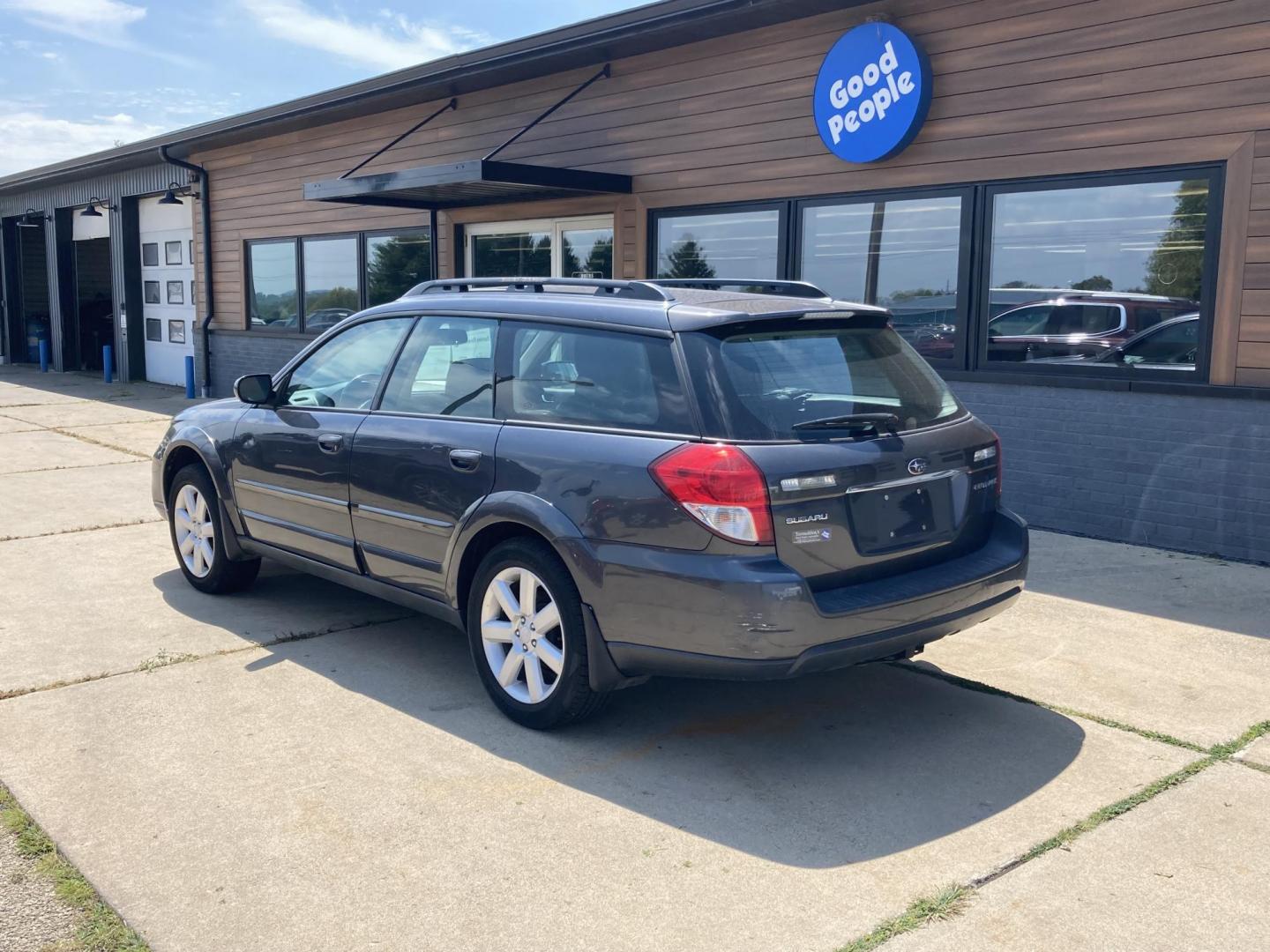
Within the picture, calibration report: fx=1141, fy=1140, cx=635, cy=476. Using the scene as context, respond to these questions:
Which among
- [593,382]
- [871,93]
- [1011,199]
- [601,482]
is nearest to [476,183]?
[871,93]

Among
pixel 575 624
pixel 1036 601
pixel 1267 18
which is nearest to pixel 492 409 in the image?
pixel 575 624

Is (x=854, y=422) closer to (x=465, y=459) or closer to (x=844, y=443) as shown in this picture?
(x=844, y=443)

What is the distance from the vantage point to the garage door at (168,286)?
61.7ft

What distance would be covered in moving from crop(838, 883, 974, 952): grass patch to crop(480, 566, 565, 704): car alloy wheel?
59.6 inches

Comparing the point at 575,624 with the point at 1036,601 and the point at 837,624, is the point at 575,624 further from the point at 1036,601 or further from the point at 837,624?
the point at 1036,601

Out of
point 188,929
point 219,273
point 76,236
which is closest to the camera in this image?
point 188,929

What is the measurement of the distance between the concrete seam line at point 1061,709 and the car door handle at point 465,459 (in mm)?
2064

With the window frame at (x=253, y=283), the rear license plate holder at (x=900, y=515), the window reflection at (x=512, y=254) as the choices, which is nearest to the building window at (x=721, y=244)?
the window reflection at (x=512, y=254)

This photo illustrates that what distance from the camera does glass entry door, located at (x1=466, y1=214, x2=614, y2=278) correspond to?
11.2m

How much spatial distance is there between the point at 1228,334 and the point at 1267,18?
6.02ft

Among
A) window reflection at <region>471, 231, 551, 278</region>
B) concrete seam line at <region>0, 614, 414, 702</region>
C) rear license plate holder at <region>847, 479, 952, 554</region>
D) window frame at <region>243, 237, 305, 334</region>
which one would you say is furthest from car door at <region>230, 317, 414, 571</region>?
window frame at <region>243, 237, 305, 334</region>

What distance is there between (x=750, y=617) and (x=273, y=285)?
1409cm

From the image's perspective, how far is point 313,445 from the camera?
17.0 ft

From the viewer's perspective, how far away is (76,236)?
22594 millimetres
